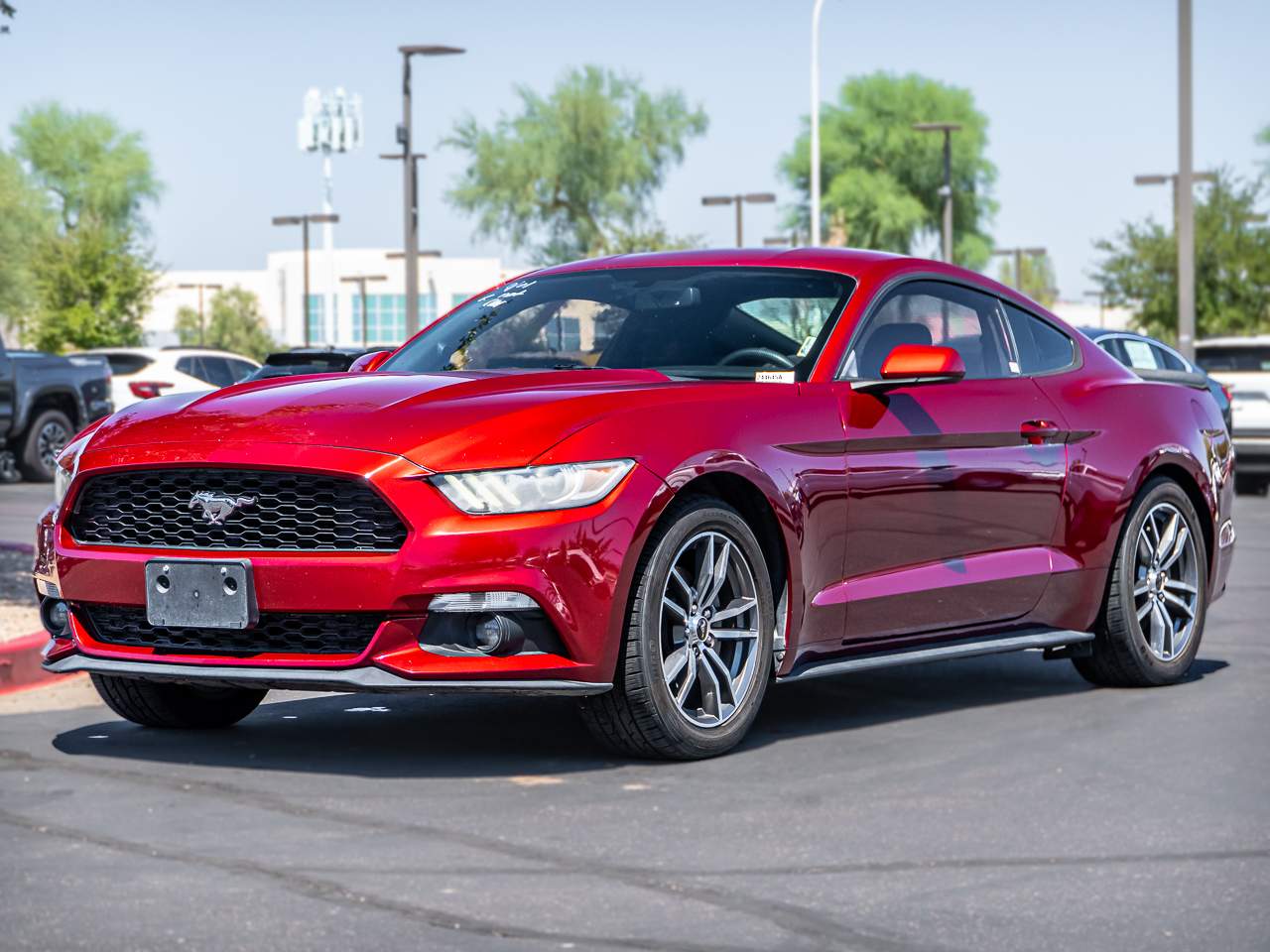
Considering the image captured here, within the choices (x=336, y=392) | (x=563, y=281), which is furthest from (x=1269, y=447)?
(x=336, y=392)

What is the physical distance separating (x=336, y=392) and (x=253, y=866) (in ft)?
5.99

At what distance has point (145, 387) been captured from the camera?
29312 mm

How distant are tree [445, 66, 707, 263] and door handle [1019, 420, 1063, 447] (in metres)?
70.6

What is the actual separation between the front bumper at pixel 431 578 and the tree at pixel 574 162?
72323 millimetres

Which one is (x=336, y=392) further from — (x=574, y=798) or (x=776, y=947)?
(x=776, y=947)

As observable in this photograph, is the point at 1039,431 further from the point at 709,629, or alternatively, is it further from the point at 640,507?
the point at 640,507

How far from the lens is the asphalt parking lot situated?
4535 millimetres

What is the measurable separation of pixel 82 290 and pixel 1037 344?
58842mm

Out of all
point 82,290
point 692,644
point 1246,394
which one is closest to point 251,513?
point 692,644

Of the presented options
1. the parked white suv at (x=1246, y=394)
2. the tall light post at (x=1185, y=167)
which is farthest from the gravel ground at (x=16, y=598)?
the tall light post at (x=1185, y=167)

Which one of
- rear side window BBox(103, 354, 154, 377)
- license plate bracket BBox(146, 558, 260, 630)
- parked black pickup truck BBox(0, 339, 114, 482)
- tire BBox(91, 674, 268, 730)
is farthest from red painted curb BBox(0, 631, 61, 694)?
rear side window BBox(103, 354, 154, 377)

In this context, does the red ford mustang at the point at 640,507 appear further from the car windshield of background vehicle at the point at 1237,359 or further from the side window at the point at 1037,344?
the car windshield of background vehicle at the point at 1237,359

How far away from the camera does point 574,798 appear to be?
19.4ft

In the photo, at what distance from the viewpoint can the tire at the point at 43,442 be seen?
2442cm
